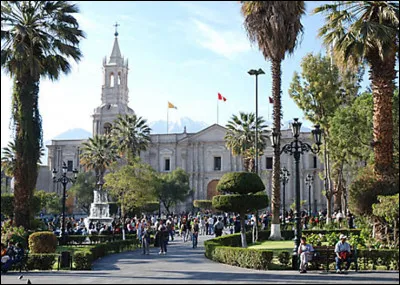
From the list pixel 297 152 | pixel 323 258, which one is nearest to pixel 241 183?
pixel 297 152

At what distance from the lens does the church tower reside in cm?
6431

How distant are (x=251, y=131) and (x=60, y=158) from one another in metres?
31.5

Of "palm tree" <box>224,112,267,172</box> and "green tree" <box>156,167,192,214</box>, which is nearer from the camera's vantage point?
"palm tree" <box>224,112,267,172</box>

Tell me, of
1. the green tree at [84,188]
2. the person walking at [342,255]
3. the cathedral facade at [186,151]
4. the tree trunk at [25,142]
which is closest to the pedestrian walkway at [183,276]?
the person walking at [342,255]

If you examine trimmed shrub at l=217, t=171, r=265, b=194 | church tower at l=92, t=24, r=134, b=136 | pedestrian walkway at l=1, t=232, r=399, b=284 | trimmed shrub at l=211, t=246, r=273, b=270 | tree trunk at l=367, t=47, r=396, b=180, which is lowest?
pedestrian walkway at l=1, t=232, r=399, b=284

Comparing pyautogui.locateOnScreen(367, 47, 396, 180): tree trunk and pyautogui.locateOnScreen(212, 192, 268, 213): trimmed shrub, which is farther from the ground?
pyautogui.locateOnScreen(367, 47, 396, 180): tree trunk

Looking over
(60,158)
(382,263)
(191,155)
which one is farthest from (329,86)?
(60,158)

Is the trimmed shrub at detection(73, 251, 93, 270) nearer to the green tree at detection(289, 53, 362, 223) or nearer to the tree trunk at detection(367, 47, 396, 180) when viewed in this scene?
the tree trunk at detection(367, 47, 396, 180)

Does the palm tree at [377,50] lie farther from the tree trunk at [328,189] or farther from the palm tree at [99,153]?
the palm tree at [99,153]

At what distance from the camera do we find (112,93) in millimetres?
65312

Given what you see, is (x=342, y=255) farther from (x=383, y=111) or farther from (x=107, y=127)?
(x=107, y=127)

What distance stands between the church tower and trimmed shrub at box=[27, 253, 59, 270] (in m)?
49.7

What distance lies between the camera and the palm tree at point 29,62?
67.8ft

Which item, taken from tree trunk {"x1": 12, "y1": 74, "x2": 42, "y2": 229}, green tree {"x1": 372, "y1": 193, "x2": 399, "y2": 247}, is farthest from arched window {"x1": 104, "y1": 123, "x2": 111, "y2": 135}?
green tree {"x1": 372, "y1": 193, "x2": 399, "y2": 247}
